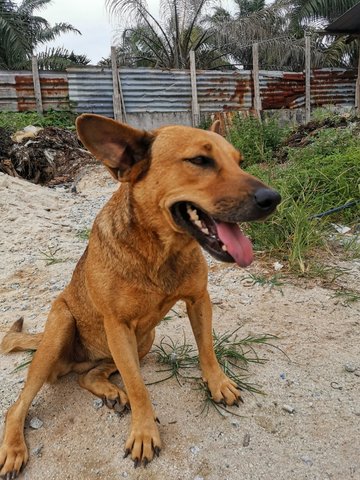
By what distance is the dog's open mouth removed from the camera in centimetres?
177

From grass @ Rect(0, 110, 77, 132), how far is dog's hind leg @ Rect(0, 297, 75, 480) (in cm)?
900

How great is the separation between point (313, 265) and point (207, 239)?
7.83 feet

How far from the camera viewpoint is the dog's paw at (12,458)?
1.91 meters

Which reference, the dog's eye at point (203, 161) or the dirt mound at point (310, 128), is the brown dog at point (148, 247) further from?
the dirt mound at point (310, 128)

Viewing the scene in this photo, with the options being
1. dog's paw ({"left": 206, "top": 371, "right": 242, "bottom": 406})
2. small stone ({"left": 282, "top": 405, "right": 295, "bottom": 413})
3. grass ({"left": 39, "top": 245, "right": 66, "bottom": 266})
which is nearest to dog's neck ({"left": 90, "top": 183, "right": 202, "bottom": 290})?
dog's paw ({"left": 206, "top": 371, "right": 242, "bottom": 406})

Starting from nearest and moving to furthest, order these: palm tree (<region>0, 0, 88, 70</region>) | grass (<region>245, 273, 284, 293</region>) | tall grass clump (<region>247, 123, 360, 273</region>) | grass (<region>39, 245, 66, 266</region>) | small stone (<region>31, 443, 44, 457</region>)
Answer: small stone (<region>31, 443, 44, 457</region>) < grass (<region>245, 273, 284, 293</region>) < tall grass clump (<region>247, 123, 360, 273</region>) < grass (<region>39, 245, 66, 266</region>) < palm tree (<region>0, 0, 88, 70</region>)

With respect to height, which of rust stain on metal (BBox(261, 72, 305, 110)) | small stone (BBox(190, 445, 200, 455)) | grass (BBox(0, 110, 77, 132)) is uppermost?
rust stain on metal (BBox(261, 72, 305, 110))

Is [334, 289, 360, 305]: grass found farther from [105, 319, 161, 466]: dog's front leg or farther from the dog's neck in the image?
[105, 319, 161, 466]: dog's front leg

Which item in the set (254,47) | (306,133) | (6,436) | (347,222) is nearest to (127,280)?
(6,436)

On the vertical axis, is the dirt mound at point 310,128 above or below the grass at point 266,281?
above

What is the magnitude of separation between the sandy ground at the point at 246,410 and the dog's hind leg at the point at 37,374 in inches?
3.2

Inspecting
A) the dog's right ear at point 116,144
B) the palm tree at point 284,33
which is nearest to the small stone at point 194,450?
the dog's right ear at point 116,144

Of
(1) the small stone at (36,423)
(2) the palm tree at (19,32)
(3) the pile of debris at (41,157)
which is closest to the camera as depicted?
(1) the small stone at (36,423)

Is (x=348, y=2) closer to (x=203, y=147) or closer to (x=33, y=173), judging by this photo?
(x=33, y=173)
